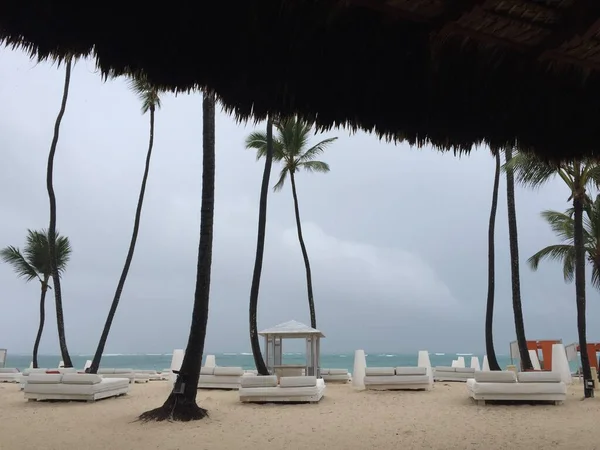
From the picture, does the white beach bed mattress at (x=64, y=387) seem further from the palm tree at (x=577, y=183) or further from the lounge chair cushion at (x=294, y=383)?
the palm tree at (x=577, y=183)

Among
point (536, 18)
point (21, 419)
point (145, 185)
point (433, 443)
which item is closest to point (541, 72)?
point (536, 18)

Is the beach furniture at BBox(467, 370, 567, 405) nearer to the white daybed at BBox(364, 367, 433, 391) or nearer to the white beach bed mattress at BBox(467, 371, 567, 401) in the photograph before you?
the white beach bed mattress at BBox(467, 371, 567, 401)

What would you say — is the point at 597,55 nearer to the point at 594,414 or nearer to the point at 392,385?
the point at 594,414

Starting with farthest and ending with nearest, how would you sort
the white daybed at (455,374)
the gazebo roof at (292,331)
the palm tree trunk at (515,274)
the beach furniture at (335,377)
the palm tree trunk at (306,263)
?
the palm tree trunk at (306,263) → the beach furniture at (335,377) → the white daybed at (455,374) → the gazebo roof at (292,331) → the palm tree trunk at (515,274)

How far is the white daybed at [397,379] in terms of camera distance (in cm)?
1141

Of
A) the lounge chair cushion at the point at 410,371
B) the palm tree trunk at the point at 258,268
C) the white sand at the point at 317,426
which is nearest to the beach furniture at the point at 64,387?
the white sand at the point at 317,426

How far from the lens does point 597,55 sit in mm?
3447

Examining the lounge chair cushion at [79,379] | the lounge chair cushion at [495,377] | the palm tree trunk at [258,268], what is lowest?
the lounge chair cushion at [79,379]

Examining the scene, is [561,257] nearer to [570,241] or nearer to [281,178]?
[570,241]

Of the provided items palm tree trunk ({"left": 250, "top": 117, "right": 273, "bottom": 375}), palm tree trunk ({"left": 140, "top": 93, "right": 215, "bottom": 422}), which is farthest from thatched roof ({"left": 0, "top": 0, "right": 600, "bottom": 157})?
palm tree trunk ({"left": 250, "top": 117, "right": 273, "bottom": 375})

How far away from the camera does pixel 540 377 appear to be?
9.02 meters

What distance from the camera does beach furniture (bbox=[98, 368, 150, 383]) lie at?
47.8 feet

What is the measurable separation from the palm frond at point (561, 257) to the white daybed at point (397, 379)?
250 inches

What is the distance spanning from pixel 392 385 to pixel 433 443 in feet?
17.8
